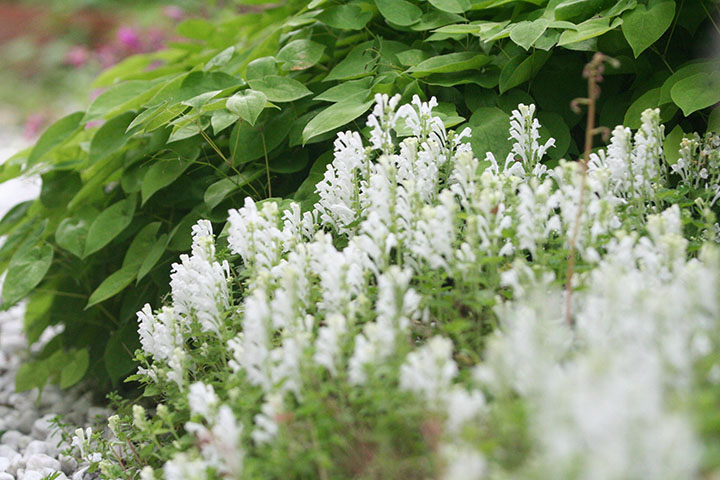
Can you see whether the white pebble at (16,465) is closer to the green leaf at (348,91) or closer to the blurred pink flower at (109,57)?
the green leaf at (348,91)

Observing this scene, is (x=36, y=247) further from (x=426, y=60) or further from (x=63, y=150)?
(x=426, y=60)

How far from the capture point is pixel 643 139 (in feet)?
5.11

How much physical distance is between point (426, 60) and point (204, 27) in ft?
4.74

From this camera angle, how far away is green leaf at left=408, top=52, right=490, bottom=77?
79.0 inches

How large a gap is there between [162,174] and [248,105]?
0.54 metres

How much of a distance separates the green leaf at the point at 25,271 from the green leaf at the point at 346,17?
4.08ft

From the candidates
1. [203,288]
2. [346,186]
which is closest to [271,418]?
[203,288]

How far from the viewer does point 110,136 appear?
92.9 inches

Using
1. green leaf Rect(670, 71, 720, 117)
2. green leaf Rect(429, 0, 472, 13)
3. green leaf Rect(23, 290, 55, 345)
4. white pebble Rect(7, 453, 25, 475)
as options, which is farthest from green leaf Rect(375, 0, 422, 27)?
white pebble Rect(7, 453, 25, 475)

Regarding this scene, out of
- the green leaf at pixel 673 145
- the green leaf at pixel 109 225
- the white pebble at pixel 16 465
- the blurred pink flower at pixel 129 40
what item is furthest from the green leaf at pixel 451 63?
the blurred pink flower at pixel 129 40

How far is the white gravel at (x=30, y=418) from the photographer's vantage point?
205cm

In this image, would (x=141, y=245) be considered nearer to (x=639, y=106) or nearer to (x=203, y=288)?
(x=203, y=288)

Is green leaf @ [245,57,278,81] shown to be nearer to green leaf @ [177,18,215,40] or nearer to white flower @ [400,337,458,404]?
green leaf @ [177,18,215,40]

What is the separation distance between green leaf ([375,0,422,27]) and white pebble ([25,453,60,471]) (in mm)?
1697
